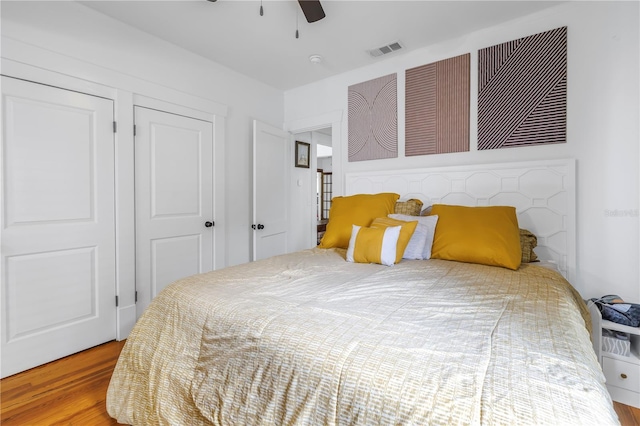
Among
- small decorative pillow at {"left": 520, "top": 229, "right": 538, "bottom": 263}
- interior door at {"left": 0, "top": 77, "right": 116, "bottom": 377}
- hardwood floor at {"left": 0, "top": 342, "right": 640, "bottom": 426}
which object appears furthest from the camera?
small decorative pillow at {"left": 520, "top": 229, "right": 538, "bottom": 263}

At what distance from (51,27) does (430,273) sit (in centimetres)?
298

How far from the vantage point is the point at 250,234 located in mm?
3486

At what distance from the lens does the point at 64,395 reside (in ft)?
5.65

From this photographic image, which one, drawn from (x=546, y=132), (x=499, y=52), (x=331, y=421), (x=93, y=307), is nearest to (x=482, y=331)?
(x=331, y=421)

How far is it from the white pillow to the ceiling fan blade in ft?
5.14

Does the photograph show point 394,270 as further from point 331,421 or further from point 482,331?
point 331,421

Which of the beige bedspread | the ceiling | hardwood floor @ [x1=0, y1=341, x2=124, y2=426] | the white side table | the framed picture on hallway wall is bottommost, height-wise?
hardwood floor @ [x1=0, y1=341, x2=124, y2=426]

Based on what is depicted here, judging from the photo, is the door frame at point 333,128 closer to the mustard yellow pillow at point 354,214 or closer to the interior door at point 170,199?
the mustard yellow pillow at point 354,214

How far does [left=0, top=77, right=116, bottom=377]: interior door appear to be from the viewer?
6.26 feet

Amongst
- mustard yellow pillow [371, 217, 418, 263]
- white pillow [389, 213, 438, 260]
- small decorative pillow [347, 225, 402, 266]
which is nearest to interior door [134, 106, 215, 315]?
small decorative pillow [347, 225, 402, 266]

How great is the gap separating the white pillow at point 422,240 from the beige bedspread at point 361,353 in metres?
0.42

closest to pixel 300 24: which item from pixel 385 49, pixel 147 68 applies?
pixel 385 49

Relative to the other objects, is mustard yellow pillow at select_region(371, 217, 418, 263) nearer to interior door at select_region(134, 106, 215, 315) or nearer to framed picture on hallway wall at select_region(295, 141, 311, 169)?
interior door at select_region(134, 106, 215, 315)

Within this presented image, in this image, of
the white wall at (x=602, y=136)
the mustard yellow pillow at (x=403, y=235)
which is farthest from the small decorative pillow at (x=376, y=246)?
the white wall at (x=602, y=136)
